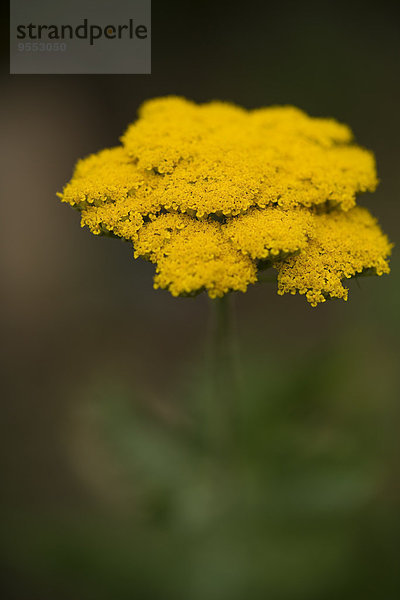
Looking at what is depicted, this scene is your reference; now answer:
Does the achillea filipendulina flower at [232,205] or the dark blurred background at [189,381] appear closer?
the achillea filipendulina flower at [232,205]

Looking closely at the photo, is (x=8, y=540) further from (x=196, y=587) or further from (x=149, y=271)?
(x=149, y=271)
